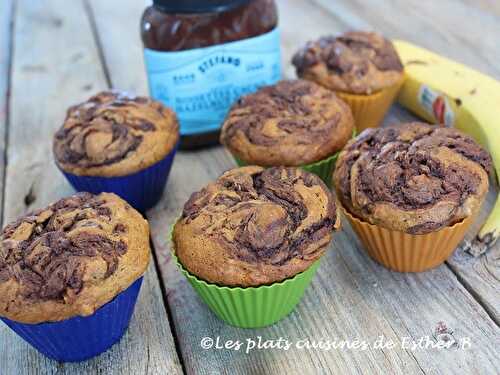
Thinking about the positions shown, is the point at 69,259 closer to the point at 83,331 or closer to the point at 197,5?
the point at 83,331

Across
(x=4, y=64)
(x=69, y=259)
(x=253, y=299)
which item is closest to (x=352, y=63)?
(x=253, y=299)

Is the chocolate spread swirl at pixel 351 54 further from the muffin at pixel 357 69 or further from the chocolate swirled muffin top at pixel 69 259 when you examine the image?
the chocolate swirled muffin top at pixel 69 259

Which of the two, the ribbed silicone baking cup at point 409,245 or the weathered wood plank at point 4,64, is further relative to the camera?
the weathered wood plank at point 4,64

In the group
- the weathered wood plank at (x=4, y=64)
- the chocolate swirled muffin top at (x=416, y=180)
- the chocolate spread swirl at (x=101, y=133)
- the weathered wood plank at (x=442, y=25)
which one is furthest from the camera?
the weathered wood plank at (x=442, y=25)

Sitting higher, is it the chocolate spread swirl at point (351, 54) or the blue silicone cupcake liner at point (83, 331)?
the chocolate spread swirl at point (351, 54)

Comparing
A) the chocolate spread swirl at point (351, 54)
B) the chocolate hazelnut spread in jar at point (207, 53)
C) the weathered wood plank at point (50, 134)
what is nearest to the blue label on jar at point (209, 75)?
the chocolate hazelnut spread in jar at point (207, 53)
